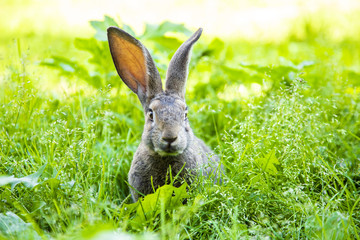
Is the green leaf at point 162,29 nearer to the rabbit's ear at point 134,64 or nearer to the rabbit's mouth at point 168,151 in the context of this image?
the rabbit's ear at point 134,64

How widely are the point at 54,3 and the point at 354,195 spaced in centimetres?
851

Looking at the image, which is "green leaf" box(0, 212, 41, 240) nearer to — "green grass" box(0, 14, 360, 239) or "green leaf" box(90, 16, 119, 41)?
"green grass" box(0, 14, 360, 239)

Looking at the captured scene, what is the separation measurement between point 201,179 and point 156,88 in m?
0.99

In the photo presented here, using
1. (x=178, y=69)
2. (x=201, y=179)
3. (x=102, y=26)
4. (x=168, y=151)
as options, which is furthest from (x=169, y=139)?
(x=102, y=26)

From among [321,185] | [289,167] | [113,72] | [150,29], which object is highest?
[150,29]

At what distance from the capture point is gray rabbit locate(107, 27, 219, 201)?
326cm

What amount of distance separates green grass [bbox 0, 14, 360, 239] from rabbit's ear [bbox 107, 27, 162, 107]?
228 mm

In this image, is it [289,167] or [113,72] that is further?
[113,72]

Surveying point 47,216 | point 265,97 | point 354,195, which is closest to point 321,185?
point 354,195

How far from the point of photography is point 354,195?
303 centimetres

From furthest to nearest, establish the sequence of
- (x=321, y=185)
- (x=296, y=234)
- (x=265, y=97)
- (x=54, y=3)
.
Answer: (x=54, y=3), (x=265, y=97), (x=321, y=185), (x=296, y=234)

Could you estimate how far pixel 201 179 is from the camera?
310 centimetres

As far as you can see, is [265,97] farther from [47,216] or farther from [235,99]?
[47,216]

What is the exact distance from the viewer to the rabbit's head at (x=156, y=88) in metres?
3.26
